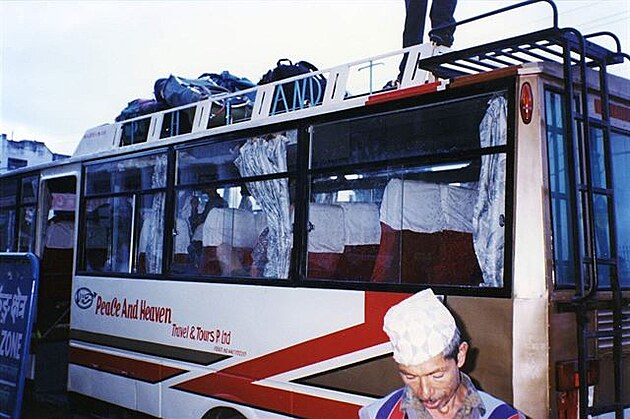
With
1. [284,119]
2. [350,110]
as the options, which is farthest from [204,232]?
[350,110]

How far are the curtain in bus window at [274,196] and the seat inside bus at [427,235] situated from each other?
0.82 meters

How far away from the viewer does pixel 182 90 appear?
6.96m

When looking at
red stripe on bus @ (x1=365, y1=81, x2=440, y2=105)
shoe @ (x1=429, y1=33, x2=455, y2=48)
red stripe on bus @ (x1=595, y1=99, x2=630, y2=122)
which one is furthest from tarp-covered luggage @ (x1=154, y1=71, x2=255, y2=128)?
red stripe on bus @ (x1=595, y1=99, x2=630, y2=122)

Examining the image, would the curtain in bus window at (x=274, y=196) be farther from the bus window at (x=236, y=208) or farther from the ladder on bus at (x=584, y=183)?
the ladder on bus at (x=584, y=183)

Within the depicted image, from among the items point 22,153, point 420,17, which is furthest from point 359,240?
point 22,153

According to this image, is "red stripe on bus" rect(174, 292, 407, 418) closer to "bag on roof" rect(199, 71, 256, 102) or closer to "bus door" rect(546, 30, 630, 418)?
"bus door" rect(546, 30, 630, 418)

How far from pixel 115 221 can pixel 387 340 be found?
Result: 3545 millimetres

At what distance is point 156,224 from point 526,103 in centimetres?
355

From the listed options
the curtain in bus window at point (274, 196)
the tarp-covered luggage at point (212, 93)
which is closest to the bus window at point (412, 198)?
the curtain in bus window at point (274, 196)

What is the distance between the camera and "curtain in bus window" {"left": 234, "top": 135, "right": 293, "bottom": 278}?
5113 mm

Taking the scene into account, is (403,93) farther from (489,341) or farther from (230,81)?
(230,81)

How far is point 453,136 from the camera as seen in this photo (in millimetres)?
4184

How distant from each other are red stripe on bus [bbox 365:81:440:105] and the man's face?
169 cm

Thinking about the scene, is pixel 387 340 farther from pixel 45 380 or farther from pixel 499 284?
pixel 45 380
